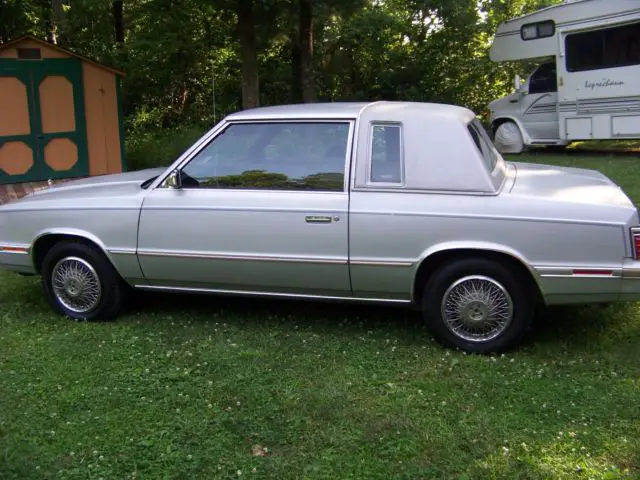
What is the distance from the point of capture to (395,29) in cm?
1992

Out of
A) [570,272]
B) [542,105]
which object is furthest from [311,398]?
[542,105]

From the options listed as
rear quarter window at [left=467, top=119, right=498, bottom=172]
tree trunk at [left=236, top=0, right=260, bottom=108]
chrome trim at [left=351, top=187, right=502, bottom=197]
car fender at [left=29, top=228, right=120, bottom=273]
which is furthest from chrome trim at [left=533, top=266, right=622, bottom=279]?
tree trunk at [left=236, top=0, right=260, bottom=108]

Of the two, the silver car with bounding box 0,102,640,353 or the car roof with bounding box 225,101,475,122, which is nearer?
the silver car with bounding box 0,102,640,353

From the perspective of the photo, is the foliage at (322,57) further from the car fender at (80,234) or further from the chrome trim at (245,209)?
the chrome trim at (245,209)

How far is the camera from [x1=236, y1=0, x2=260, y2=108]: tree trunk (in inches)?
456

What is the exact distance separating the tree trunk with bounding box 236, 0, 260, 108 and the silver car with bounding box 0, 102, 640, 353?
7.02m

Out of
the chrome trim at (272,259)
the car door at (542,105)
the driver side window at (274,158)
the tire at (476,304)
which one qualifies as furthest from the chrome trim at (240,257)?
the car door at (542,105)

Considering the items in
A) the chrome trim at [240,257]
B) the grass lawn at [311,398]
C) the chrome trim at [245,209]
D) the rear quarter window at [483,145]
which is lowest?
the grass lawn at [311,398]

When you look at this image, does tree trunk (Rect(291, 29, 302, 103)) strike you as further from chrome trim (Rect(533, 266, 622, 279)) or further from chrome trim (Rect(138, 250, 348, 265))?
chrome trim (Rect(533, 266, 622, 279))

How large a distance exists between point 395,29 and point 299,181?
53.2ft

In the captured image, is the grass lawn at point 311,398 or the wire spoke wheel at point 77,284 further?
the wire spoke wheel at point 77,284

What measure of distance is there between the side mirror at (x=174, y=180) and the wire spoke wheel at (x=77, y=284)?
90 centimetres

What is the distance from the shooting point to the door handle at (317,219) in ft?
15.3

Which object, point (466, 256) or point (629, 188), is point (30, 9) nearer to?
point (629, 188)
